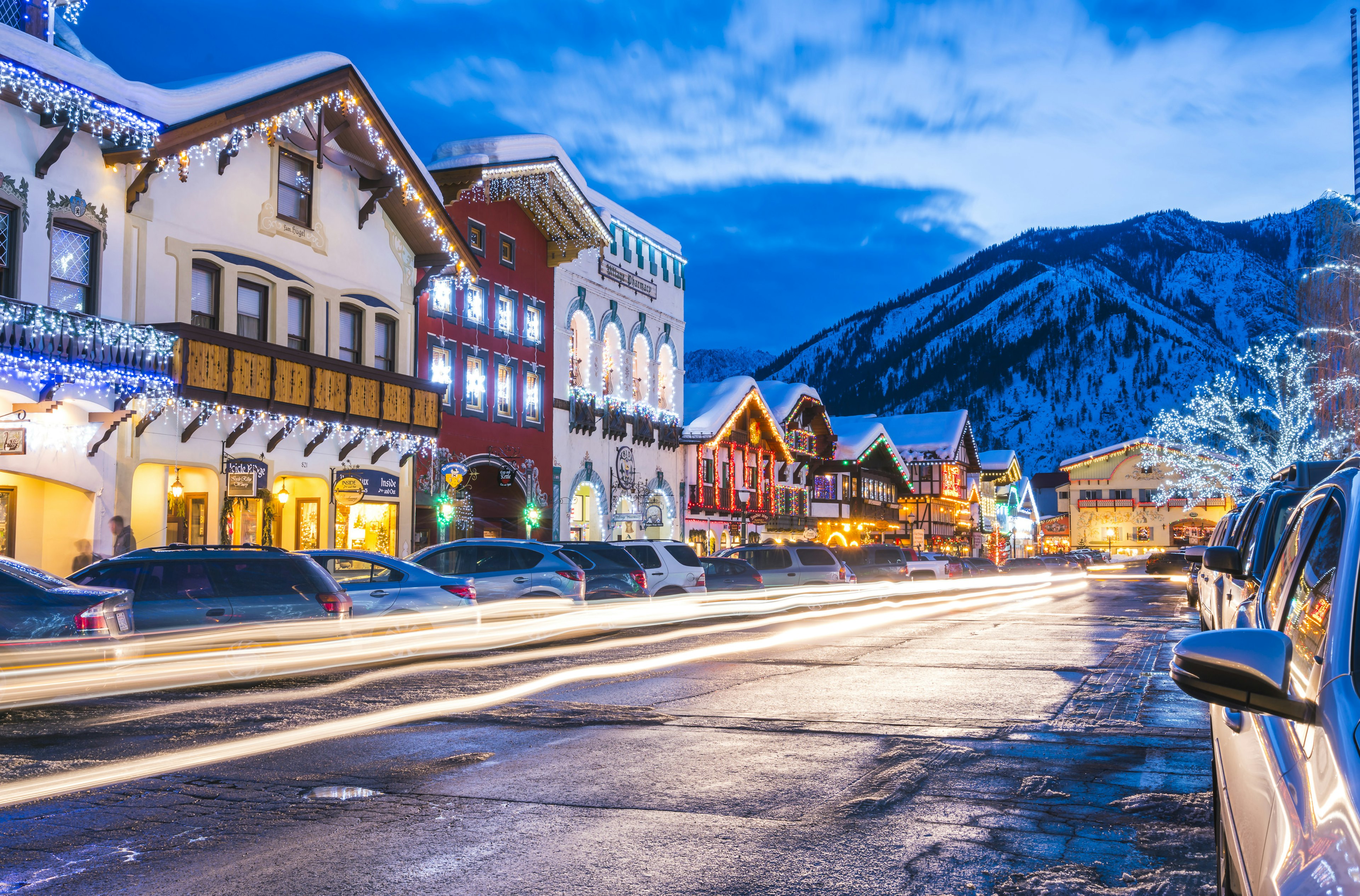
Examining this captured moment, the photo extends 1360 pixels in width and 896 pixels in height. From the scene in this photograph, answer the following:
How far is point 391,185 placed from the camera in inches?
1158

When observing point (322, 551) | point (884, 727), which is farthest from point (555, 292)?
point (884, 727)

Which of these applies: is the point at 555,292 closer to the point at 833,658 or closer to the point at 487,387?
the point at 487,387

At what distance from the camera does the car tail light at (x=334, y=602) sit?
556 inches

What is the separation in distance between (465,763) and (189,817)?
6.49 feet

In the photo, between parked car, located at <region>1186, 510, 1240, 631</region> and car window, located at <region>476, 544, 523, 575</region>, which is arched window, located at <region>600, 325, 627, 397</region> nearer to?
car window, located at <region>476, 544, 523, 575</region>

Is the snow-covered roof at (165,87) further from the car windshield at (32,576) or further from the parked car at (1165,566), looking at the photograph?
the parked car at (1165,566)

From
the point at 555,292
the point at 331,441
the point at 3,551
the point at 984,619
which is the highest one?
the point at 555,292

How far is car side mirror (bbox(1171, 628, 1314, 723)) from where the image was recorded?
9.33ft

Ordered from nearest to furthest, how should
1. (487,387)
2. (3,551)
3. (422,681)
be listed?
(422,681), (3,551), (487,387)

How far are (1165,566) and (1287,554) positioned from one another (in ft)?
191

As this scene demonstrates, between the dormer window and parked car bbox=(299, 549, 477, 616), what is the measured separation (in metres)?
13.0

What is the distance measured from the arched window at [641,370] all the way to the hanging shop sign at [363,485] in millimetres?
17309

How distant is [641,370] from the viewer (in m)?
46.4

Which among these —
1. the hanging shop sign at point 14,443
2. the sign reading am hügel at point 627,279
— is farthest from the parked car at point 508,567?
the sign reading am hügel at point 627,279
